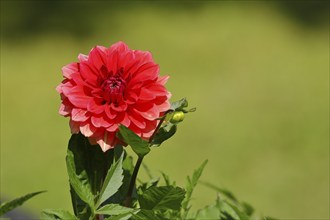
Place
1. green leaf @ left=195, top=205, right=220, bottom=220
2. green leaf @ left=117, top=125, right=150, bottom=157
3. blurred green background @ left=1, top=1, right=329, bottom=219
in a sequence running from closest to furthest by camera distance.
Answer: green leaf @ left=117, top=125, right=150, bottom=157 → green leaf @ left=195, top=205, right=220, bottom=220 → blurred green background @ left=1, top=1, right=329, bottom=219

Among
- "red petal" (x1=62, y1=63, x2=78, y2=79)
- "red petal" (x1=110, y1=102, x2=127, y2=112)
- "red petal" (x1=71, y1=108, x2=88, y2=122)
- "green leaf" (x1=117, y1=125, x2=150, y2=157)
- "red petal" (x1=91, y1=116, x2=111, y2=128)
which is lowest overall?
"green leaf" (x1=117, y1=125, x2=150, y2=157)

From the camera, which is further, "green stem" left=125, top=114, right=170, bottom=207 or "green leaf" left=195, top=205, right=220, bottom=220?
"green leaf" left=195, top=205, right=220, bottom=220

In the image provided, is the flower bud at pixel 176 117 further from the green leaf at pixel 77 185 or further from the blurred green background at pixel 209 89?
the blurred green background at pixel 209 89

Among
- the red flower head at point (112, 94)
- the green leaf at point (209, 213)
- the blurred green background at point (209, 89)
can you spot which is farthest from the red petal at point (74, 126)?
the blurred green background at point (209, 89)

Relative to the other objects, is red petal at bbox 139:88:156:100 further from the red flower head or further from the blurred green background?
the blurred green background

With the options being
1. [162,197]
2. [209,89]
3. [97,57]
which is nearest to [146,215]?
[162,197]

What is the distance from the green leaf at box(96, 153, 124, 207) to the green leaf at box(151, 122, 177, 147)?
0.04 metres

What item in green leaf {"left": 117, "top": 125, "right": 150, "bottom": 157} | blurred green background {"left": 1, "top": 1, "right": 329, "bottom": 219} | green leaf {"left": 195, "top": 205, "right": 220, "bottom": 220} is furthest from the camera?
blurred green background {"left": 1, "top": 1, "right": 329, "bottom": 219}

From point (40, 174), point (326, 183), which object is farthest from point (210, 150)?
point (40, 174)

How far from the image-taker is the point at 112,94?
73 cm

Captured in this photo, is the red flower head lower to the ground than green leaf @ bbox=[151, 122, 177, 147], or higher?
higher

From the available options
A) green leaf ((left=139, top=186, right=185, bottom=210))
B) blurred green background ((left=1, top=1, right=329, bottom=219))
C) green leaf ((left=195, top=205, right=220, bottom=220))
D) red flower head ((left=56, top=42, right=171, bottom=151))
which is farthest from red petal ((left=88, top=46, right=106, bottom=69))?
blurred green background ((left=1, top=1, right=329, bottom=219))

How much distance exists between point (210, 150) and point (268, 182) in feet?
0.78

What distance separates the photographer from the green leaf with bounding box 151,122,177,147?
0.76 metres
